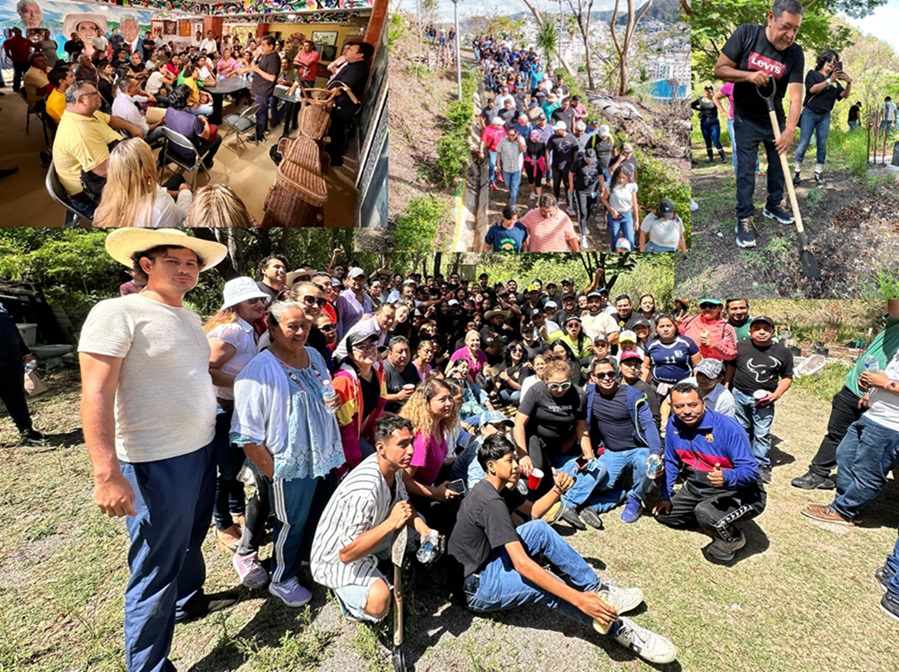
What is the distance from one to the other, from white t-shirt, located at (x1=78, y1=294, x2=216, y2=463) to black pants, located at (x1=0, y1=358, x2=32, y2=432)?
3742 mm

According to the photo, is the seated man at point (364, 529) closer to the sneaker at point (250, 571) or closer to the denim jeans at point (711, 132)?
the sneaker at point (250, 571)

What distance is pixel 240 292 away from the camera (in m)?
2.99

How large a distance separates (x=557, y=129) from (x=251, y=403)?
24.8 feet

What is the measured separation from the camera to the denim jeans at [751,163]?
6.75 meters

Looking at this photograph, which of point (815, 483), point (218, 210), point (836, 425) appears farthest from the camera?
point (218, 210)

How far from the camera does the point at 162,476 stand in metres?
1.94

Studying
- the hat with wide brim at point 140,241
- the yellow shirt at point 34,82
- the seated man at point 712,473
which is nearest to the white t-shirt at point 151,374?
the hat with wide brim at point 140,241

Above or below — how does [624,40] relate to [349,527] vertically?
above

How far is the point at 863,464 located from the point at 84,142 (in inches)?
344

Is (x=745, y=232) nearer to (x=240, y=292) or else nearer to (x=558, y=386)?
(x=558, y=386)

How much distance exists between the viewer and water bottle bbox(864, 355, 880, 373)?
3.46 metres

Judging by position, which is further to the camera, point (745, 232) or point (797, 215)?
point (745, 232)

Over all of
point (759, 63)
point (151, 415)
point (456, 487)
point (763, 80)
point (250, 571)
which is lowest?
point (250, 571)

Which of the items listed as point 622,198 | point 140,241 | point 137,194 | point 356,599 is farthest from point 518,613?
point 622,198
